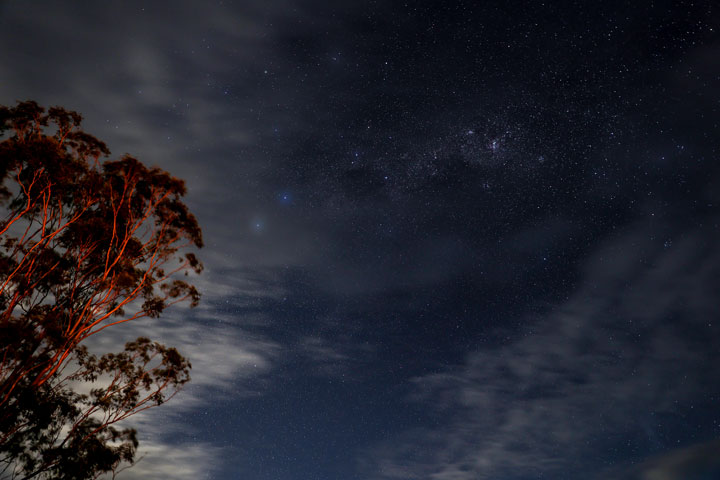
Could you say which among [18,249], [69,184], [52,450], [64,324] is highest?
[69,184]

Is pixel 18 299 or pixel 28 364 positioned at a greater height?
pixel 18 299

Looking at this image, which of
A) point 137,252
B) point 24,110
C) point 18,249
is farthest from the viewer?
point 137,252

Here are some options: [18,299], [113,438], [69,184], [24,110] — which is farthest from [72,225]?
[113,438]

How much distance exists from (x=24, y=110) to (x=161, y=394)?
11049 millimetres

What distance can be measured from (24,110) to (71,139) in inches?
62.6

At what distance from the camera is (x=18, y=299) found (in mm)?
15797

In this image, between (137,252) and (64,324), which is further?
(137,252)

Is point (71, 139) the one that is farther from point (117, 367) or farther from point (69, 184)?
point (117, 367)

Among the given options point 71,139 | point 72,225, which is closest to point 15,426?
point 72,225

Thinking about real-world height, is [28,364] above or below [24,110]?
below

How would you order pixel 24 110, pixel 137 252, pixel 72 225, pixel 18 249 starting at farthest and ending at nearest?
pixel 137 252, pixel 72 225, pixel 18 249, pixel 24 110

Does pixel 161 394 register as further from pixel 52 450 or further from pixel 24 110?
pixel 24 110

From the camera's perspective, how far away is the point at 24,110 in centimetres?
1470

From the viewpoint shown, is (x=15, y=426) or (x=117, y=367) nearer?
(x=15, y=426)
